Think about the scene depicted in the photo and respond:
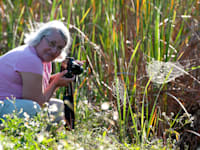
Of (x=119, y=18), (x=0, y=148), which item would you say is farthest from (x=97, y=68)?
(x=0, y=148)

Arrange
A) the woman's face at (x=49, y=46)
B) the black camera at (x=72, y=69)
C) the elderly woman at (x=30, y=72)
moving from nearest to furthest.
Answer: the elderly woman at (x=30, y=72), the woman's face at (x=49, y=46), the black camera at (x=72, y=69)

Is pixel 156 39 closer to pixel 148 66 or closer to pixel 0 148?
pixel 148 66

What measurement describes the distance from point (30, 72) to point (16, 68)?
10 cm

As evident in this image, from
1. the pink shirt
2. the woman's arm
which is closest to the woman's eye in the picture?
the pink shirt

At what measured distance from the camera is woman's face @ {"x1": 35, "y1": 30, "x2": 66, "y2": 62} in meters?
2.61

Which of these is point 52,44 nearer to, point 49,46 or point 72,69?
point 49,46

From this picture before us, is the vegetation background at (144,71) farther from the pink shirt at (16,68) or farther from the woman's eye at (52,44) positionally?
the pink shirt at (16,68)

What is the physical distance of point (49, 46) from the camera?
8.57ft

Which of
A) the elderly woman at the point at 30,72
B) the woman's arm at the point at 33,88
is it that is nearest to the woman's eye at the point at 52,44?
the elderly woman at the point at 30,72

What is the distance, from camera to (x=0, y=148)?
1325mm

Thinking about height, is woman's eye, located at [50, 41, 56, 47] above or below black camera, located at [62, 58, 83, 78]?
above

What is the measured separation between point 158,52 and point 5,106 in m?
1.19

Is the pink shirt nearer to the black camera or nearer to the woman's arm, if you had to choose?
the woman's arm

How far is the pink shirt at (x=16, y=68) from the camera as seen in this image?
245 cm
